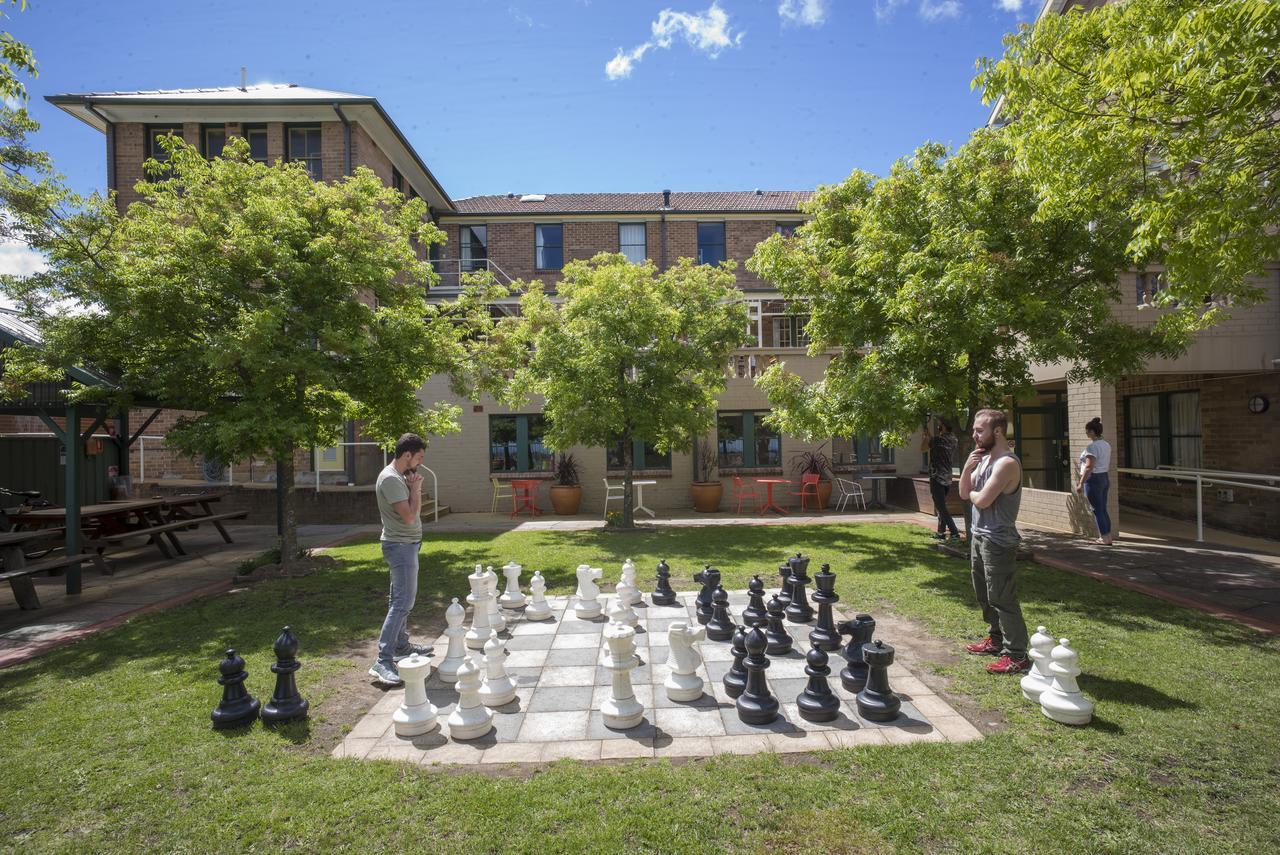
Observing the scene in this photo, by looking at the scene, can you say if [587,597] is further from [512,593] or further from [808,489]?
[808,489]

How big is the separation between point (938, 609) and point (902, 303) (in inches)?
145

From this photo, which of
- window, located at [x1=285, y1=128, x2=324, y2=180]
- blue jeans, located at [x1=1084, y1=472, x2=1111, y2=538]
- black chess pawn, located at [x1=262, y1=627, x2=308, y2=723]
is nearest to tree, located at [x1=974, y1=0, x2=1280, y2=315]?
blue jeans, located at [x1=1084, y1=472, x2=1111, y2=538]

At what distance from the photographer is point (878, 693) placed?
13.2 feet

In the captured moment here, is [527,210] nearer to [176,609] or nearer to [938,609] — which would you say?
[176,609]

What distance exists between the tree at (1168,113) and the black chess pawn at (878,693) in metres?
3.73

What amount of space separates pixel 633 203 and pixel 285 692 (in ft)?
78.5

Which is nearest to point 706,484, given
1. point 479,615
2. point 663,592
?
point 663,592

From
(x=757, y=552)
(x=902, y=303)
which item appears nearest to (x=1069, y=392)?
(x=902, y=303)

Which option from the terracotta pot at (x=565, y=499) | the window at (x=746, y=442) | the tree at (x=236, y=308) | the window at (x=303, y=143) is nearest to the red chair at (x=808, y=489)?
the window at (x=746, y=442)

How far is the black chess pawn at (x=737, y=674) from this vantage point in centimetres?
428

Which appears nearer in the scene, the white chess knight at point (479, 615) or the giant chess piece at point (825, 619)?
the giant chess piece at point (825, 619)

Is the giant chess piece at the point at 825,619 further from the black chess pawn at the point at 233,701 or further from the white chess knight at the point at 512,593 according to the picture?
the black chess pawn at the point at 233,701

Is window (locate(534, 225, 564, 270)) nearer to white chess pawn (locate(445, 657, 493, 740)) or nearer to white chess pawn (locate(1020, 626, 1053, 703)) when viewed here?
white chess pawn (locate(445, 657, 493, 740))

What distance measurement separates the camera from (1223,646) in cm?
516
